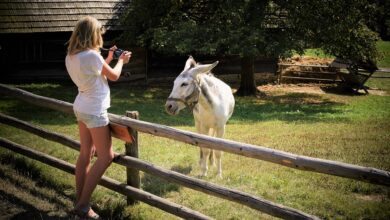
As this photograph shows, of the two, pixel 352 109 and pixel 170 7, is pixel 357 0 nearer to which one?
pixel 352 109

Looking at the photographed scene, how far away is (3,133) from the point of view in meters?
9.92

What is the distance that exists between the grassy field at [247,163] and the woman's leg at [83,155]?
1.98 feet

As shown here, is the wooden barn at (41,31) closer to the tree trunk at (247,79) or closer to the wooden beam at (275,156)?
the tree trunk at (247,79)

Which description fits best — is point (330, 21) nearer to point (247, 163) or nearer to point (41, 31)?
point (247, 163)

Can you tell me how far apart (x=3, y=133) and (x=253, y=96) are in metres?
11.1

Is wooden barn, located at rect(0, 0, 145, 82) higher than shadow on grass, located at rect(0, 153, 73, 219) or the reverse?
higher

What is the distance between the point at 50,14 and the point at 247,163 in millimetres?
15401

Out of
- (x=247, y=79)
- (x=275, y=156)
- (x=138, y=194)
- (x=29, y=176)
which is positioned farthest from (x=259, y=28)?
(x=275, y=156)

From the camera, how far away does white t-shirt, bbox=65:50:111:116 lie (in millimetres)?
4480

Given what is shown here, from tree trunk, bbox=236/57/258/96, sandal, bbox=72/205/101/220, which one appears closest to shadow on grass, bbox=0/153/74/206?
sandal, bbox=72/205/101/220

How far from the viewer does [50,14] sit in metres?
19.8

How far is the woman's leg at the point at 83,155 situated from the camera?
499 centimetres

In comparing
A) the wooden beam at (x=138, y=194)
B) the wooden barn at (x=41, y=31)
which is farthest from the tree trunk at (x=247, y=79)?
the wooden beam at (x=138, y=194)

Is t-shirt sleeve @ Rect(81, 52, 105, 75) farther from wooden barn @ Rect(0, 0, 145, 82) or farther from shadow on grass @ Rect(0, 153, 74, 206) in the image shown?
wooden barn @ Rect(0, 0, 145, 82)
